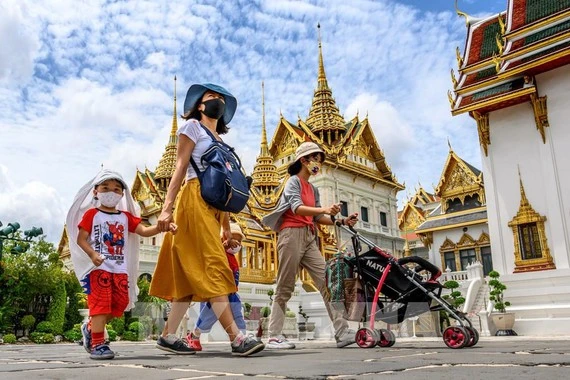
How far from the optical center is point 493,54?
47.8 ft

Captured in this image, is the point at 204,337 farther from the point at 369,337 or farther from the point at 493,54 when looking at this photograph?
the point at 493,54

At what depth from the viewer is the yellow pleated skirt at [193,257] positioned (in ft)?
9.64

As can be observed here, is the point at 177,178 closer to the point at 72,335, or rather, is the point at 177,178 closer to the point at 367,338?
the point at 367,338

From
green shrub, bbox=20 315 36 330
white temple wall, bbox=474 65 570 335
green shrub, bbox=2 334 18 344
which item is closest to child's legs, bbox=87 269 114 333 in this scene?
white temple wall, bbox=474 65 570 335

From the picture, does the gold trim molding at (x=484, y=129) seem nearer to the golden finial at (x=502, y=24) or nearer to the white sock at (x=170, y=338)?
the golden finial at (x=502, y=24)

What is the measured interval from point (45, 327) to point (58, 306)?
0.82 m

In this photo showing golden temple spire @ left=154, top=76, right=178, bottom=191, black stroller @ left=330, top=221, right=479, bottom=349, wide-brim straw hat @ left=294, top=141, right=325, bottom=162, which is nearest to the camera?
black stroller @ left=330, top=221, right=479, bottom=349

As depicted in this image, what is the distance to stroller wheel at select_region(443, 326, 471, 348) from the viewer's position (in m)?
3.80

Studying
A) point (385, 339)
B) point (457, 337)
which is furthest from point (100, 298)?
point (457, 337)

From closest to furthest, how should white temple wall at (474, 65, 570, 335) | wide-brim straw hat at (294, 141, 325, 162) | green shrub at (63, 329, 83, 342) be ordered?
wide-brim straw hat at (294, 141, 325, 162), white temple wall at (474, 65, 570, 335), green shrub at (63, 329, 83, 342)

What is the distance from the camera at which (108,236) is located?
332 centimetres

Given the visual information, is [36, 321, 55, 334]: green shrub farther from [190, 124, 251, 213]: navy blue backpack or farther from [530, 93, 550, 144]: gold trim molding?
[190, 124, 251, 213]: navy blue backpack

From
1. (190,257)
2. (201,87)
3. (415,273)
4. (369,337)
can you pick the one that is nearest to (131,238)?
(190,257)

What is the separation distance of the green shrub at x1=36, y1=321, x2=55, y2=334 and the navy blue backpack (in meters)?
14.5
